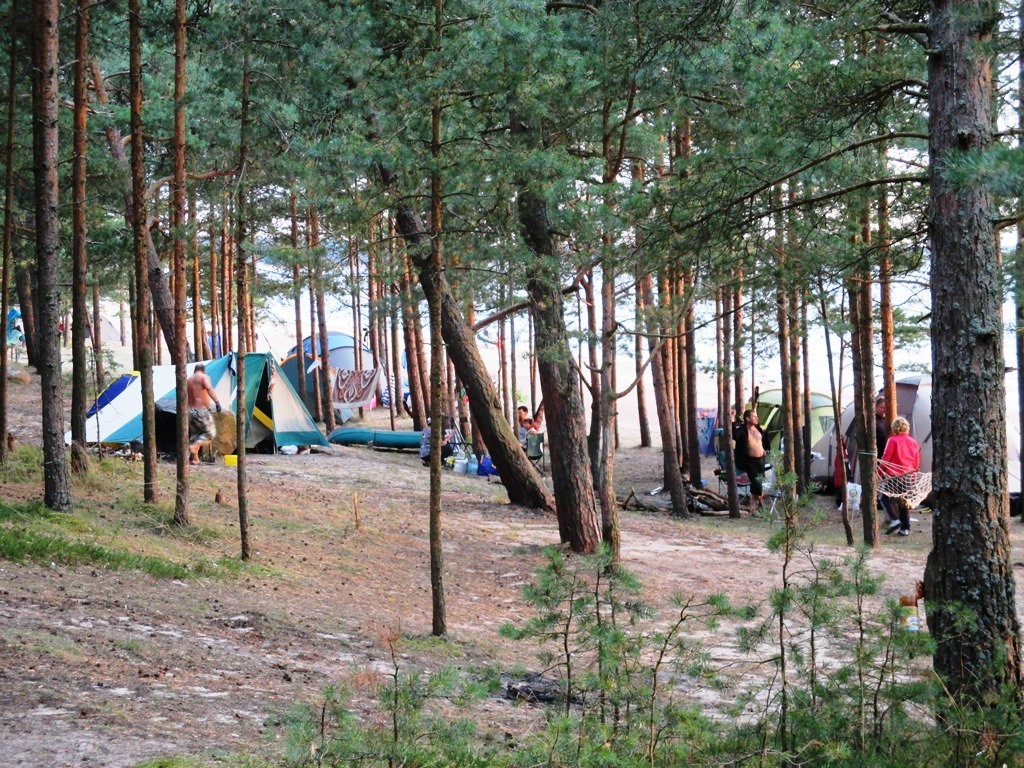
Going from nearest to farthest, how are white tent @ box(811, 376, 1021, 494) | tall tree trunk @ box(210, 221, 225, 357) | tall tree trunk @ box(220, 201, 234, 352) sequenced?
white tent @ box(811, 376, 1021, 494) < tall tree trunk @ box(210, 221, 225, 357) < tall tree trunk @ box(220, 201, 234, 352)

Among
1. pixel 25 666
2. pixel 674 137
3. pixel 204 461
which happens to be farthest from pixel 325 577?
pixel 674 137

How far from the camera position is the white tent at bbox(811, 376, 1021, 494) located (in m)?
17.7

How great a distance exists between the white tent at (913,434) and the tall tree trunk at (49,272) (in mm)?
12845

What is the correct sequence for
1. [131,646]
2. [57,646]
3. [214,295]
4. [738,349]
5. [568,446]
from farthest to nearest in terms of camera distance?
[738,349], [214,295], [568,446], [131,646], [57,646]

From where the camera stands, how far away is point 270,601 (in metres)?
7.64

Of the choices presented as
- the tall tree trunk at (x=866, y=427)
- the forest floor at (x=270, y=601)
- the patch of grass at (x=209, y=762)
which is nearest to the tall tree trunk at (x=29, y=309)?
the forest floor at (x=270, y=601)

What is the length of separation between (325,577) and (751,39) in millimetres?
5567

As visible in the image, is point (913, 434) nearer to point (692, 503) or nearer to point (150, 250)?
point (692, 503)

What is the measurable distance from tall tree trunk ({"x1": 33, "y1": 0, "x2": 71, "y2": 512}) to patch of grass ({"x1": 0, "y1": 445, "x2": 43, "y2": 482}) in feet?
4.79

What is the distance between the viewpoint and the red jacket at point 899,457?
541 inches

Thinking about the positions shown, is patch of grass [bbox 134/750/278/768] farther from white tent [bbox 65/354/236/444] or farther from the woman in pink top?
white tent [bbox 65/354/236/444]

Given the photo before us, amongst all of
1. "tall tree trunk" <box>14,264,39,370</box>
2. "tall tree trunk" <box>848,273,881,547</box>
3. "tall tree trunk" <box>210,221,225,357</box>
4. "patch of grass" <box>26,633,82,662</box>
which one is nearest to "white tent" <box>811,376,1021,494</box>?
"tall tree trunk" <box>848,273,881,547</box>

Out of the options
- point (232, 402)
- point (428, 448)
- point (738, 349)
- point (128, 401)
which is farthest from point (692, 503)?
point (128, 401)

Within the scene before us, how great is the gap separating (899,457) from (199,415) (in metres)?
A: 9.51
